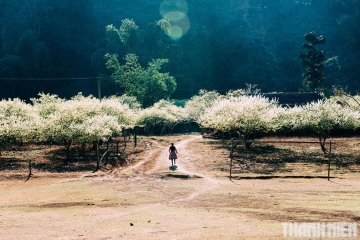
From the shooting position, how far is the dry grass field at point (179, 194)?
1562 centimetres

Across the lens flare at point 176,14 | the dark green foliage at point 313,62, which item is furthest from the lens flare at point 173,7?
the dark green foliage at point 313,62

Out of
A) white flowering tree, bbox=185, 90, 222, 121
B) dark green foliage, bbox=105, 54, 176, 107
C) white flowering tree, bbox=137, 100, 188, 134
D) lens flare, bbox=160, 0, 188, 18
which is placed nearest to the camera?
white flowering tree, bbox=137, 100, 188, 134

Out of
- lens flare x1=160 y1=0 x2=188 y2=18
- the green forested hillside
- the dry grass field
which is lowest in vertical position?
the dry grass field

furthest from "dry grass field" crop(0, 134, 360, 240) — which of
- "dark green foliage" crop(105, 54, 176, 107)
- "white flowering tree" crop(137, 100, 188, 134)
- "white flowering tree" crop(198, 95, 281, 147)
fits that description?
"dark green foliage" crop(105, 54, 176, 107)

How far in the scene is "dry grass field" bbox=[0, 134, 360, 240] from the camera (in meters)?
15.6

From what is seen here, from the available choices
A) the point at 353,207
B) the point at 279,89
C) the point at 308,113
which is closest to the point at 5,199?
the point at 353,207

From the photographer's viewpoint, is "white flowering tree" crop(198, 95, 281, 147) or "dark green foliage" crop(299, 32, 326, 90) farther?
"dark green foliage" crop(299, 32, 326, 90)

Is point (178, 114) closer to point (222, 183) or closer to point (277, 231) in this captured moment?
point (222, 183)

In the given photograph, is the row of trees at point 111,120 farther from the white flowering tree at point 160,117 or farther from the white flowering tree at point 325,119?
the white flowering tree at point 160,117

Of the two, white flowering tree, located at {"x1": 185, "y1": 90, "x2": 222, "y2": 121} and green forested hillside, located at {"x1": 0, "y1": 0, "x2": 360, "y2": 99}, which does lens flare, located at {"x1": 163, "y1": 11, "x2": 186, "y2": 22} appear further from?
white flowering tree, located at {"x1": 185, "y1": 90, "x2": 222, "y2": 121}

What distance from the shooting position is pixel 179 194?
948 inches

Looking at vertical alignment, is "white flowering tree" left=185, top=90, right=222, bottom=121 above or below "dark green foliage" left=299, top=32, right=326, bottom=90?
below

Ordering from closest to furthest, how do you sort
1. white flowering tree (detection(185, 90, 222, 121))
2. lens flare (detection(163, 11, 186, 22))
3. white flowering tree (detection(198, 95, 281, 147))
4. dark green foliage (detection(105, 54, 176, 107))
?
white flowering tree (detection(198, 95, 281, 147)), white flowering tree (detection(185, 90, 222, 121)), dark green foliage (detection(105, 54, 176, 107)), lens flare (detection(163, 11, 186, 22))

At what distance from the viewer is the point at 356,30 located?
111562mm
